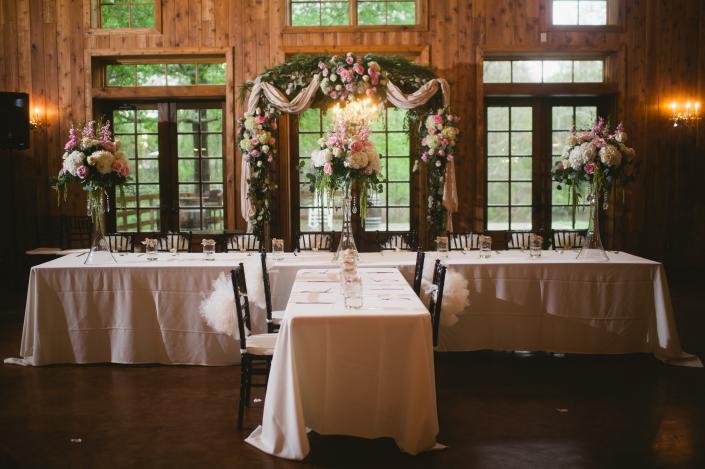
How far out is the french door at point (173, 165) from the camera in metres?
8.85

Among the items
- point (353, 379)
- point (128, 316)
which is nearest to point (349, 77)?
point (128, 316)

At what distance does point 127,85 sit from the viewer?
8.89 meters

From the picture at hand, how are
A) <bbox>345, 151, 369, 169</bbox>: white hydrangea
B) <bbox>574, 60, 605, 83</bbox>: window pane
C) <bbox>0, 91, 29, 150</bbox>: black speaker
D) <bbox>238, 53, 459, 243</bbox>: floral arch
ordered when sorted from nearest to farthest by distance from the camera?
<bbox>345, 151, 369, 169</bbox>: white hydrangea → <bbox>238, 53, 459, 243</bbox>: floral arch → <bbox>0, 91, 29, 150</bbox>: black speaker → <bbox>574, 60, 605, 83</bbox>: window pane

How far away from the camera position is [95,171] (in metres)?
5.26

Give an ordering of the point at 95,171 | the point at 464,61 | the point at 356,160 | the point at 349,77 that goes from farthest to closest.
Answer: the point at 464,61 < the point at 349,77 < the point at 95,171 < the point at 356,160

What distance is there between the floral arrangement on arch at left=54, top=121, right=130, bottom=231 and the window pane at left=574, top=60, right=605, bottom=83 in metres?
6.09

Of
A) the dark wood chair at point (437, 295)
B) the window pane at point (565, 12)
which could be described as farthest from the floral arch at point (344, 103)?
the dark wood chair at point (437, 295)

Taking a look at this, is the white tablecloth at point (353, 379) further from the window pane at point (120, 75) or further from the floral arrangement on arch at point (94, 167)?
the window pane at point (120, 75)

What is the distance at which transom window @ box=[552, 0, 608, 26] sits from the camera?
28.4ft

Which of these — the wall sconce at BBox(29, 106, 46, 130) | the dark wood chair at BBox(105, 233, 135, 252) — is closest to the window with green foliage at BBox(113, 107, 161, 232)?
the wall sconce at BBox(29, 106, 46, 130)

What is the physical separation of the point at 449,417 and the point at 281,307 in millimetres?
1822

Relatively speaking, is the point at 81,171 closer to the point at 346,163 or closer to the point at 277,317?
the point at 277,317

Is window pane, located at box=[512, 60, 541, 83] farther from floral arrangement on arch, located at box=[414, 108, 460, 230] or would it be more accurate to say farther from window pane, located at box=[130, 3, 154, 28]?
window pane, located at box=[130, 3, 154, 28]

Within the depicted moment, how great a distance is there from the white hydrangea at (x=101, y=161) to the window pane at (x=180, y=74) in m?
3.80
